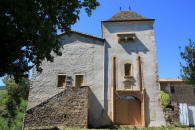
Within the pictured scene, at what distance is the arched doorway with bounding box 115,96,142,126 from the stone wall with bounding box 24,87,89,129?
12.0 feet

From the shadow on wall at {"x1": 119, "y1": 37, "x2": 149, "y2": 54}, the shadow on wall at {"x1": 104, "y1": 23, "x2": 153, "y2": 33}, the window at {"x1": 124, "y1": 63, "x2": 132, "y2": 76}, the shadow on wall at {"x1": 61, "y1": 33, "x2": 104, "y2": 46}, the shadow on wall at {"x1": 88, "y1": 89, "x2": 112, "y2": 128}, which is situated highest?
the shadow on wall at {"x1": 104, "y1": 23, "x2": 153, "y2": 33}

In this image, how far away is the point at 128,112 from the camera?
A: 1523 centimetres

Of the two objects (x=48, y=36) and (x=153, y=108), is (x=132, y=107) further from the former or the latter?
(x=48, y=36)

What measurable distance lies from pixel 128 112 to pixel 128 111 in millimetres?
91

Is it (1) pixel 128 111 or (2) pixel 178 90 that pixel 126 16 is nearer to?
(1) pixel 128 111

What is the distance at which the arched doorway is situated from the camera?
1492 centimetres

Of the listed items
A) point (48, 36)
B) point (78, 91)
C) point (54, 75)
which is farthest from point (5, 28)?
point (54, 75)

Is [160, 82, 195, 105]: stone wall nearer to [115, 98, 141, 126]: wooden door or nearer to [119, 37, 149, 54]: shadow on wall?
[119, 37, 149, 54]: shadow on wall

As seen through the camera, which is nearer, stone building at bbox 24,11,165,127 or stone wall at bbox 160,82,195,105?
stone building at bbox 24,11,165,127

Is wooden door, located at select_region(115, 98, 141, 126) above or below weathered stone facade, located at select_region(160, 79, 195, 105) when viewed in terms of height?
below

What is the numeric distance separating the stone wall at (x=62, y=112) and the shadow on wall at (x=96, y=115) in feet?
7.55

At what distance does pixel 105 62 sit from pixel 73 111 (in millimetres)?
5918

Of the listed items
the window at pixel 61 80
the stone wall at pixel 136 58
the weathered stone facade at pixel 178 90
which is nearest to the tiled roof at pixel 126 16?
the stone wall at pixel 136 58

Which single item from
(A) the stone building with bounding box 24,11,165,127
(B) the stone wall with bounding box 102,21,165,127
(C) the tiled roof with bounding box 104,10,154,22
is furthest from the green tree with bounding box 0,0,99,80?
(C) the tiled roof with bounding box 104,10,154,22
